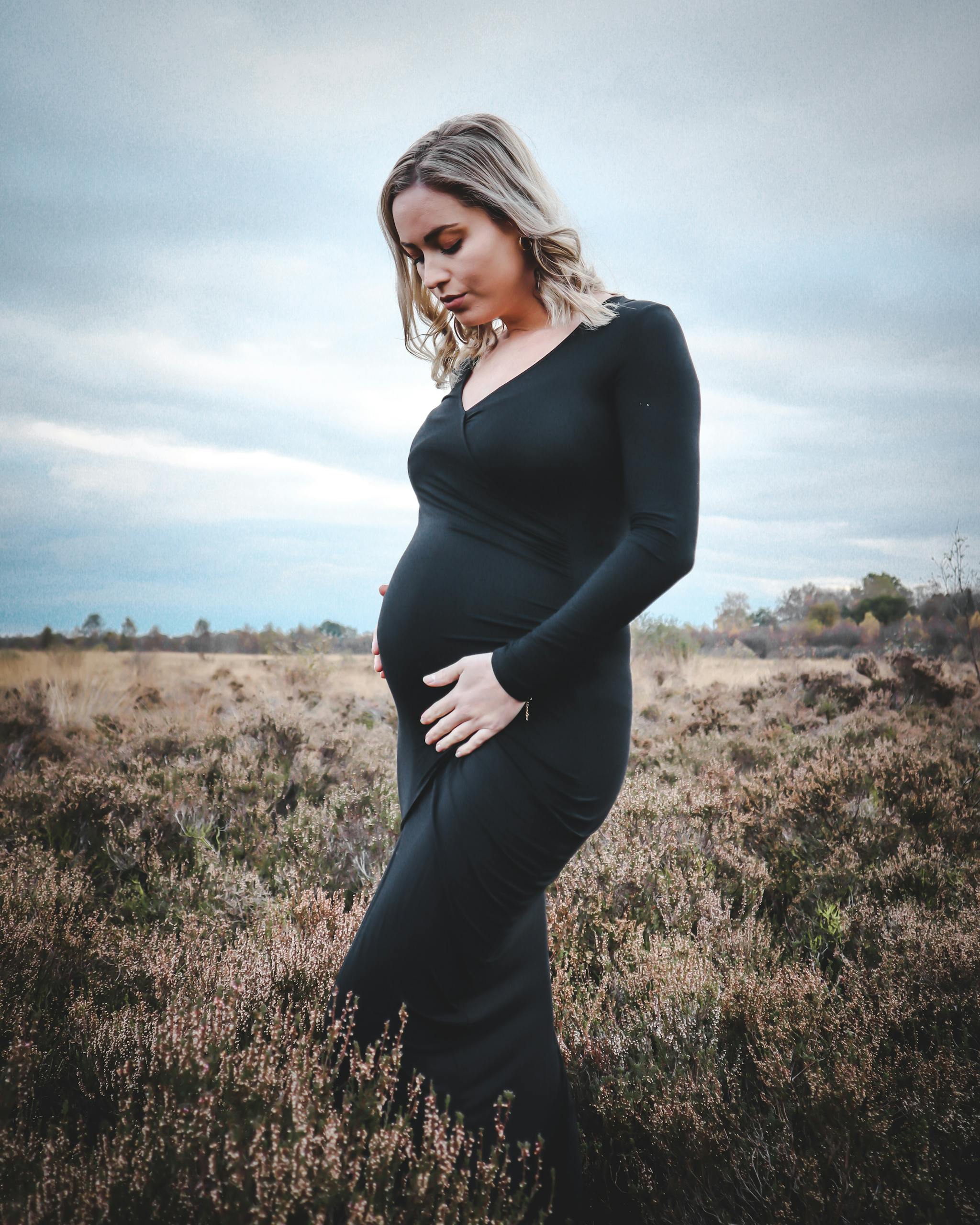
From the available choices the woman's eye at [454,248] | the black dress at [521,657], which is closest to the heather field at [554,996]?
the black dress at [521,657]

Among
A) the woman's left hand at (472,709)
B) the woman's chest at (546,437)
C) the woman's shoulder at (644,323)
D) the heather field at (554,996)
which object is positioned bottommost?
the heather field at (554,996)

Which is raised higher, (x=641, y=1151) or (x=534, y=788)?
(x=534, y=788)

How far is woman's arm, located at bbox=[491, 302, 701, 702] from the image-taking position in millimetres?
1245

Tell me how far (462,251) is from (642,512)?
2.31 feet

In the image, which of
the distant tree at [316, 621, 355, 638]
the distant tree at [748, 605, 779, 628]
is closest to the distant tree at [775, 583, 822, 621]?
the distant tree at [748, 605, 779, 628]

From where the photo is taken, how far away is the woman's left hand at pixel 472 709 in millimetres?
1316

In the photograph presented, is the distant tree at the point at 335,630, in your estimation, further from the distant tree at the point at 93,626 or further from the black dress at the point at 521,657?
the black dress at the point at 521,657

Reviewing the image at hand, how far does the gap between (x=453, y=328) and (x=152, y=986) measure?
240 centimetres

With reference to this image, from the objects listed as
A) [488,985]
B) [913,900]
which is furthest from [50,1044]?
[913,900]

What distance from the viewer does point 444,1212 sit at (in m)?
1.19

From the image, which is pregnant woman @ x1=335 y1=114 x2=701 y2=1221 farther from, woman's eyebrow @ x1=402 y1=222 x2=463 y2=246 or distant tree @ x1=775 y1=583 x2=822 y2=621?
distant tree @ x1=775 y1=583 x2=822 y2=621

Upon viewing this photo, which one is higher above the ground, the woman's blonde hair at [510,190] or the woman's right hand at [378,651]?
the woman's blonde hair at [510,190]

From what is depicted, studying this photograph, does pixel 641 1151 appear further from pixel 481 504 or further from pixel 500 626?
pixel 481 504

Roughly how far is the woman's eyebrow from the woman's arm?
0.44 metres
